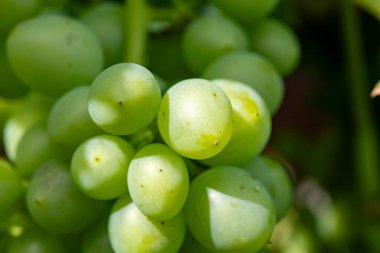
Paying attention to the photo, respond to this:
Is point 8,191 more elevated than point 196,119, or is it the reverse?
point 196,119

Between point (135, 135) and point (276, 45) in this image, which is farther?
point (276, 45)

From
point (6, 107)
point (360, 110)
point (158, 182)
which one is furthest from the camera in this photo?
point (360, 110)

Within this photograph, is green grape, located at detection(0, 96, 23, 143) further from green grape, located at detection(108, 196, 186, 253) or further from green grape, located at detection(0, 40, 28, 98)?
green grape, located at detection(108, 196, 186, 253)

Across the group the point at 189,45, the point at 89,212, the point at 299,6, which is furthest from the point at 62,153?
the point at 299,6

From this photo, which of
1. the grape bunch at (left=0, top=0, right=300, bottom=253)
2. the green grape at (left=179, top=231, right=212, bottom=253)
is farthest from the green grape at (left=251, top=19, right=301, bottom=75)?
the green grape at (left=179, top=231, right=212, bottom=253)

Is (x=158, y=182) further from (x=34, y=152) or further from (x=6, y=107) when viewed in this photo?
(x=6, y=107)

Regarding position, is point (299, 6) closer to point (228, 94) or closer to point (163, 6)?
point (163, 6)

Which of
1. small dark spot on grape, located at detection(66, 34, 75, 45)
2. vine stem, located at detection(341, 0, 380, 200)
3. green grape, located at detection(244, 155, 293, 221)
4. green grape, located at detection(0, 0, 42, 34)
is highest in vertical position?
small dark spot on grape, located at detection(66, 34, 75, 45)

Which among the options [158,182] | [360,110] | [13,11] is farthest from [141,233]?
[360,110]
